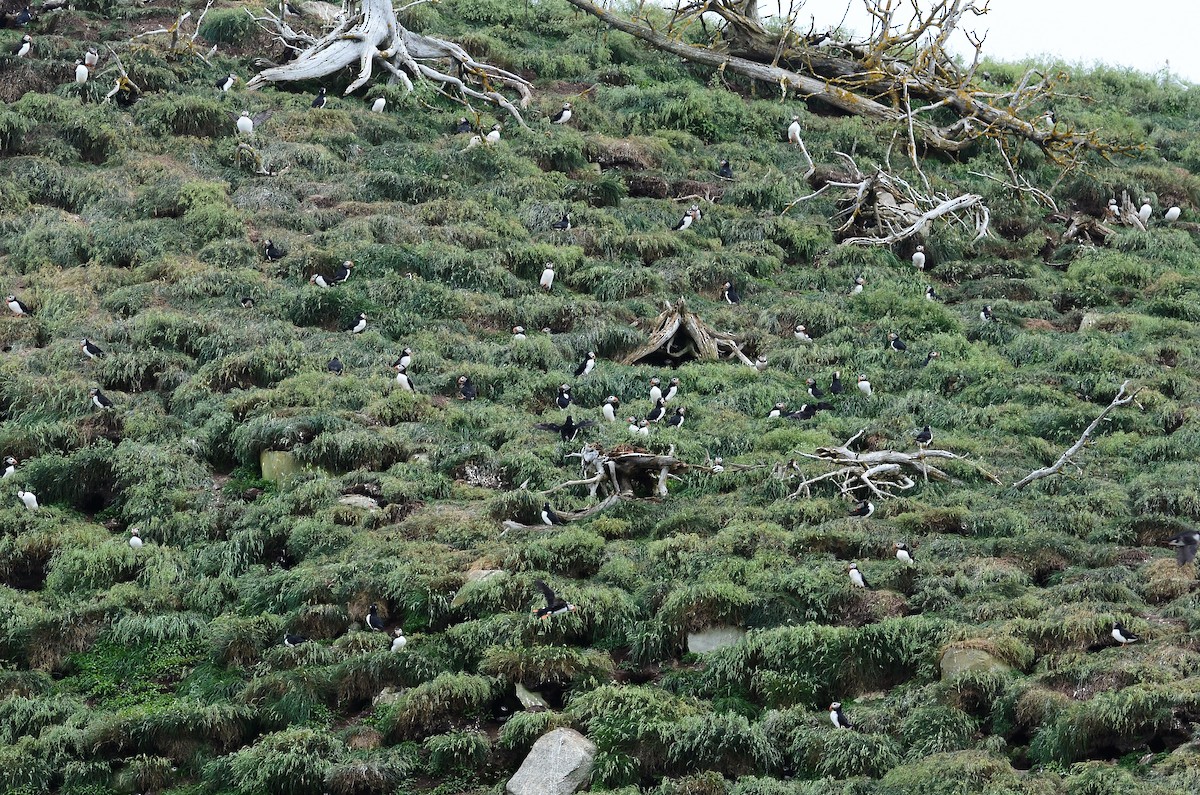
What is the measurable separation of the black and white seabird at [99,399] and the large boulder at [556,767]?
9.46 m

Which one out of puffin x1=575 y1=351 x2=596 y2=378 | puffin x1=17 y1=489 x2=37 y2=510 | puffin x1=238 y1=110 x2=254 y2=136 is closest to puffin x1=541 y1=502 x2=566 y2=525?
puffin x1=575 y1=351 x2=596 y2=378

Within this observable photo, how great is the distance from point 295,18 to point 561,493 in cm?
1980

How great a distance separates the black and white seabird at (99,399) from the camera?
65.1 ft

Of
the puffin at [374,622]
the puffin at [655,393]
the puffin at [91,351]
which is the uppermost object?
the puffin at [655,393]

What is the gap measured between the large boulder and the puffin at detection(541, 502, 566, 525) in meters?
4.64

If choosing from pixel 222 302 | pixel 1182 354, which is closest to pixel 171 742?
pixel 222 302

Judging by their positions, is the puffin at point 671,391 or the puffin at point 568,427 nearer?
the puffin at point 568,427

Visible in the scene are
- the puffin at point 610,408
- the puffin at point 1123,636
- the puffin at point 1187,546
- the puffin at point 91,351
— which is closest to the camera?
the puffin at point 1123,636

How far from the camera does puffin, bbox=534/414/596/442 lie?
770 inches

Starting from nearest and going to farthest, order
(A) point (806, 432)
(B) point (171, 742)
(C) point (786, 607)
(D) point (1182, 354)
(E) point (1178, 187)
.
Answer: (B) point (171, 742)
(C) point (786, 607)
(A) point (806, 432)
(D) point (1182, 354)
(E) point (1178, 187)

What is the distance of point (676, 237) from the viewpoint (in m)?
27.0

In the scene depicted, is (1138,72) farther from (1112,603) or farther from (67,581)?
(67,581)

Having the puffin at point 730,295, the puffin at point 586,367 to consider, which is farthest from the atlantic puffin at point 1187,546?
the puffin at point 730,295

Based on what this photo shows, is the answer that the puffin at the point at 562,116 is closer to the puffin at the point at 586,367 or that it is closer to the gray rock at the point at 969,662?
the puffin at the point at 586,367
